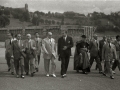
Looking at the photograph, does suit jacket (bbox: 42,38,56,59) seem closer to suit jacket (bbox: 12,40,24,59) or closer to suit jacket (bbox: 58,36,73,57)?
suit jacket (bbox: 58,36,73,57)

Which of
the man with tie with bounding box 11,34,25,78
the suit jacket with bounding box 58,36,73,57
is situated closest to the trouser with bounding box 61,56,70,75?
the suit jacket with bounding box 58,36,73,57

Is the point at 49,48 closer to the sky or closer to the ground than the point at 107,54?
closer to the sky

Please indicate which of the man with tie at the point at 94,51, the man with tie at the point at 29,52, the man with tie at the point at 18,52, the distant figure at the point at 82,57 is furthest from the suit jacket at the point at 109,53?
the man with tie at the point at 18,52

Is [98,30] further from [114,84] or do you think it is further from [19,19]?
[114,84]

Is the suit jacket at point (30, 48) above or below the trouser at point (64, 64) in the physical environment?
above

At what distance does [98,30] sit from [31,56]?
322 feet

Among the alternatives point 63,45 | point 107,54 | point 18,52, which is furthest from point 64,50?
point 18,52

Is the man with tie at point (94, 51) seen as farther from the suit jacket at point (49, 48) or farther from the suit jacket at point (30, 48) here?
the suit jacket at point (30, 48)

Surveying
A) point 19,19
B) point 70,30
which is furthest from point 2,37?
point 70,30

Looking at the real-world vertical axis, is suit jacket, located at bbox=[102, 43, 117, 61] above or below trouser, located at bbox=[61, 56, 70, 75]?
above

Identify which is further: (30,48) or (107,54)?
(30,48)

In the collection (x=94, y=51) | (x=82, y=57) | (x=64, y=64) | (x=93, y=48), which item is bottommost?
(x=64, y=64)

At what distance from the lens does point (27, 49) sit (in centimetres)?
936

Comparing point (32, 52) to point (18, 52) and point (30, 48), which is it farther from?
point (18, 52)
